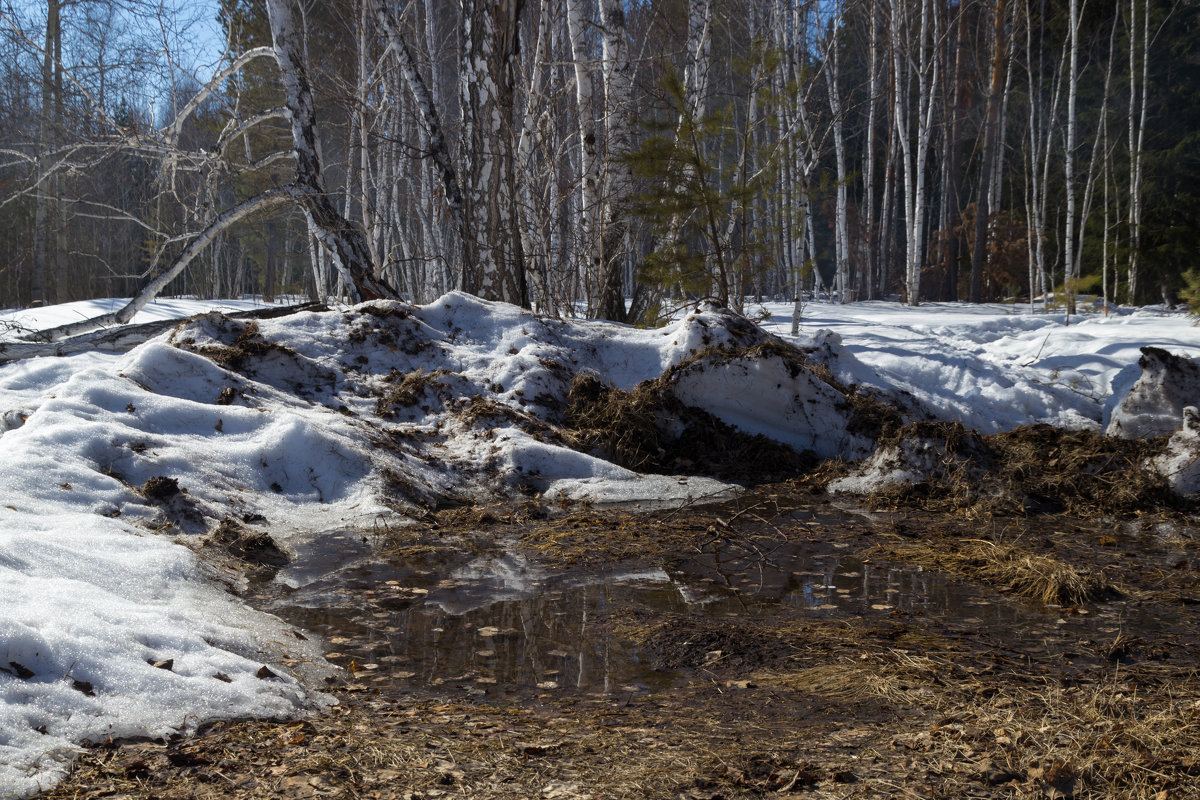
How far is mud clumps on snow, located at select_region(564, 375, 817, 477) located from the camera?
629 cm

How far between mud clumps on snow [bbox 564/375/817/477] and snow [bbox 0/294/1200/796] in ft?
0.50

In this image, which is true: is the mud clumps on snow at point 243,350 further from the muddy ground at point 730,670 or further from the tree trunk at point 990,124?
the tree trunk at point 990,124

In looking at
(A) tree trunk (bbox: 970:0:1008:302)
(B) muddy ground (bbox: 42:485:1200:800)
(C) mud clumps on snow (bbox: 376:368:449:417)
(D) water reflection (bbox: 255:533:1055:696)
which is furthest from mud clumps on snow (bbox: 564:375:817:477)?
(A) tree trunk (bbox: 970:0:1008:302)

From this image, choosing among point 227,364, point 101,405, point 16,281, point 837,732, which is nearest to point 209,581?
point 101,405

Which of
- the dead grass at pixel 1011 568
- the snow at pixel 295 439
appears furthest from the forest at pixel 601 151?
the dead grass at pixel 1011 568

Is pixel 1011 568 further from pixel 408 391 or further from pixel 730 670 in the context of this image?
pixel 408 391

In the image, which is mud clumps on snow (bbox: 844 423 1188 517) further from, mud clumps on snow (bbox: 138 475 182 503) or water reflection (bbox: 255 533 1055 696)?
mud clumps on snow (bbox: 138 475 182 503)

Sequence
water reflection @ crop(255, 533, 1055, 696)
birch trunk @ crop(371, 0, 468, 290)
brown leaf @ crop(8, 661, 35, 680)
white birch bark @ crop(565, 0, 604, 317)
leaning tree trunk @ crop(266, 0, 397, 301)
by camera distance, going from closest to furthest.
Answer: brown leaf @ crop(8, 661, 35, 680)
water reflection @ crop(255, 533, 1055, 696)
leaning tree trunk @ crop(266, 0, 397, 301)
birch trunk @ crop(371, 0, 468, 290)
white birch bark @ crop(565, 0, 604, 317)

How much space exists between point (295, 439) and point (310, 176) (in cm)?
382

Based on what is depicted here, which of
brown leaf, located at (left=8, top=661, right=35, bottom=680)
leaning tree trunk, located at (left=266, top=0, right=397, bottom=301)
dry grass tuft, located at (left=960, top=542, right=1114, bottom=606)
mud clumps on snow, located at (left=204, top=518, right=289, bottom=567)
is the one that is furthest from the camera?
leaning tree trunk, located at (left=266, top=0, right=397, bottom=301)

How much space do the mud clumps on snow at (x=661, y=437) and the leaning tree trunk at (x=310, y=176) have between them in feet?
9.43

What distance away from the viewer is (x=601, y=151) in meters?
9.84

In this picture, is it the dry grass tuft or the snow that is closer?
the snow

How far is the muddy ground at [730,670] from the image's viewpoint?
2045 millimetres
